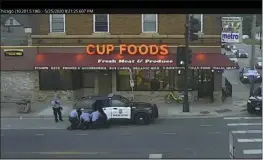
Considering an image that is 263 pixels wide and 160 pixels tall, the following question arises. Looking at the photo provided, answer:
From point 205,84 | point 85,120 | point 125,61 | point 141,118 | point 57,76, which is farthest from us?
point 125,61

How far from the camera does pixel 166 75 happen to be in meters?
10.3

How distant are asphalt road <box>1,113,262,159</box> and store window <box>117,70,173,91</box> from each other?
876 millimetres

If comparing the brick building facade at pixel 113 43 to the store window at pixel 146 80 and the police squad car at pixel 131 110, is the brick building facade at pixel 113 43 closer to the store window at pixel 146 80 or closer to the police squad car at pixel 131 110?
the store window at pixel 146 80

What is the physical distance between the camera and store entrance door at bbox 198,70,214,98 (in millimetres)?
8914

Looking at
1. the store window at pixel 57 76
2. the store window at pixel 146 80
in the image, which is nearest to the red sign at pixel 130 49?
the store window at pixel 146 80

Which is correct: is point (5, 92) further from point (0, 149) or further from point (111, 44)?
point (111, 44)

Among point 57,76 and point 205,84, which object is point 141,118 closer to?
point 205,84

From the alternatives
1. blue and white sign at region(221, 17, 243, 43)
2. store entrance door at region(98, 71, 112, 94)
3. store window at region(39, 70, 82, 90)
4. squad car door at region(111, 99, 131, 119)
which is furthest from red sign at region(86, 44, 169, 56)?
blue and white sign at region(221, 17, 243, 43)

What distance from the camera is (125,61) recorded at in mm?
12047

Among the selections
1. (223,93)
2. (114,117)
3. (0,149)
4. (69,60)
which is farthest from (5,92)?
(69,60)

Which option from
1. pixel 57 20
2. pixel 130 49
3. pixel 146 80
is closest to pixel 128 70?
pixel 146 80

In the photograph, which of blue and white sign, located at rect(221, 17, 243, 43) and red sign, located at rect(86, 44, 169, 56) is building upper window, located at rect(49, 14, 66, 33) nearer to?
blue and white sign, located at rect(221, 17, 243, 43)

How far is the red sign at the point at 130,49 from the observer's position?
1205 centimetres

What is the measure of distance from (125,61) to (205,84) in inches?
141
